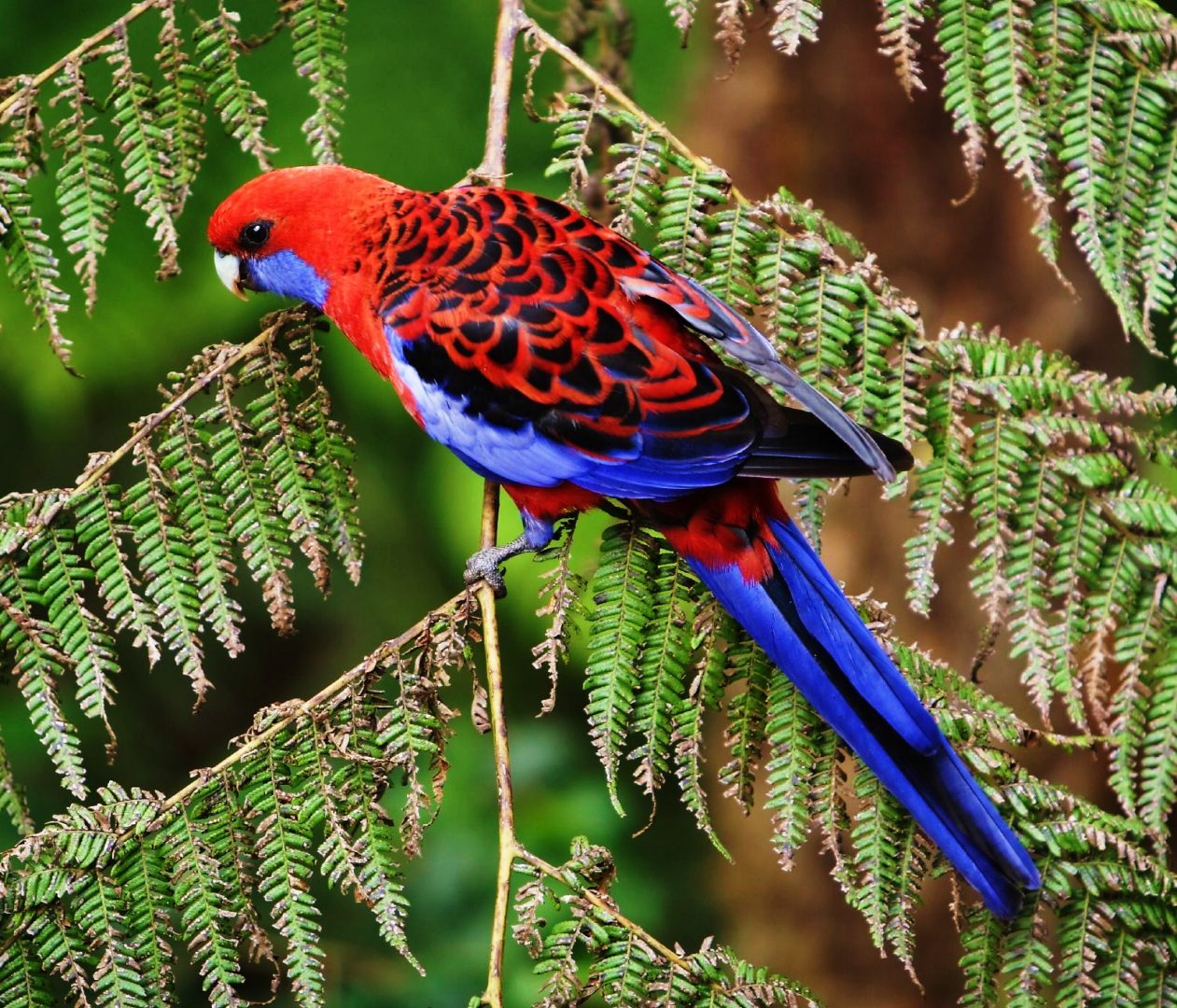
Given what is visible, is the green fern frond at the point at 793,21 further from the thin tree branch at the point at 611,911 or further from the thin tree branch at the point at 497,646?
the thin tree branch at the point at 611,911

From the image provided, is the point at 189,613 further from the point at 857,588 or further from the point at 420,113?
the point at 857,588

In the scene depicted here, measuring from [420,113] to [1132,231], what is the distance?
1.74 meters

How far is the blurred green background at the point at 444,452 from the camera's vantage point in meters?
2.83

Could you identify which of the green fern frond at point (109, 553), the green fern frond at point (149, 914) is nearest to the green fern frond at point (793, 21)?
the green fern frond at point (109, 553)

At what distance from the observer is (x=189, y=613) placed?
5.58 feet

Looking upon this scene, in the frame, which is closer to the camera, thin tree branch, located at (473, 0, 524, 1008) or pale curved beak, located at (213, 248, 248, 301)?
thin tree branch, located at (473, 0, 524, 1008)

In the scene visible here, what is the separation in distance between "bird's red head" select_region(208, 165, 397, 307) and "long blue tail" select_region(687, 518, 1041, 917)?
75 centimetres

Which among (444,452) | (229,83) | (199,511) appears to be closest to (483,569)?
(199,511)

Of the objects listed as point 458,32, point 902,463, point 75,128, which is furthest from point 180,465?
point 458,32

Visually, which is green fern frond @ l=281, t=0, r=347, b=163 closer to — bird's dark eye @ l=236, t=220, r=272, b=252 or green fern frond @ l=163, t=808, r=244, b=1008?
bird's dark eye @ l=236, t=220, r=272, b=252

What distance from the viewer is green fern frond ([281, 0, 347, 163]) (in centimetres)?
Result: 186

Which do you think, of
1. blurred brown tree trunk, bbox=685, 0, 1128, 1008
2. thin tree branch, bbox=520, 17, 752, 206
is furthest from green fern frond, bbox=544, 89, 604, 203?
blurred brown tree trunk, bbox=685, 0, 1128, 1008

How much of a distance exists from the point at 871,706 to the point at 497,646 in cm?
51

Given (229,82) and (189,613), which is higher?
(229,82)
